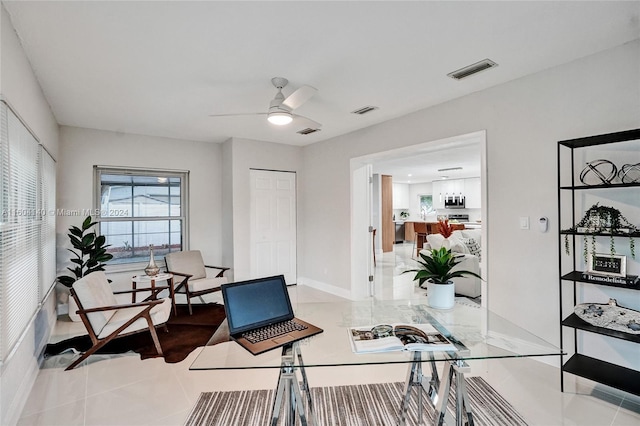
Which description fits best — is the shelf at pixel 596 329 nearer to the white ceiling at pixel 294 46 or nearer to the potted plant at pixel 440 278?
the potted plant at pixel 440 278

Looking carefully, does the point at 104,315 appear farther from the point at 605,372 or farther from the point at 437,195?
the point at 437,195

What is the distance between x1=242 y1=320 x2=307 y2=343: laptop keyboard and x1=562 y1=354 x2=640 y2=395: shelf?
2021 mm

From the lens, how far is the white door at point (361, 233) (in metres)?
4.84

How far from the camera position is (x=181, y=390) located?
8.09 ft

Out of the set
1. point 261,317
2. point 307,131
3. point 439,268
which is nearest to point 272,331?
point 261,317

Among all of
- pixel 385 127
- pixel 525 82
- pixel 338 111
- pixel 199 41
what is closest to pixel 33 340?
pixel 199 41

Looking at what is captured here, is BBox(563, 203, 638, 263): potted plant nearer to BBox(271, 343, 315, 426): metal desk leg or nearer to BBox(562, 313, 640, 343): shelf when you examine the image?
BBox(562, 313, 640, 343): shelf

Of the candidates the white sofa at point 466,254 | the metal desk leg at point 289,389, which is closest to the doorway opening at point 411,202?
the white sofa at point 466,254

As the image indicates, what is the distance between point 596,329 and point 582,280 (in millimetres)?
327

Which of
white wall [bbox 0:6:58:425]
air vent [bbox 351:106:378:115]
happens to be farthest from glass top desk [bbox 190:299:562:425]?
air vent [bbox 351:106:378:115]

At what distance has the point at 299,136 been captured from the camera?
5.09 metres

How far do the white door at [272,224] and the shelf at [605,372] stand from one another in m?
4.05

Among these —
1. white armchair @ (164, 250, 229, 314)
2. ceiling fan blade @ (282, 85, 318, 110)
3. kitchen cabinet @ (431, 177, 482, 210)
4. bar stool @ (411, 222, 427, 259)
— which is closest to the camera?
ceiling fan blade @ (282, 85, 318, 110)

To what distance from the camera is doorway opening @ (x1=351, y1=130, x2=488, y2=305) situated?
136 inches
